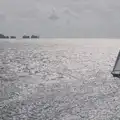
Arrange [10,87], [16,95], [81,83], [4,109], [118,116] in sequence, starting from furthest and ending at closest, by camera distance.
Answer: [81,83], [10,87], [16,95], [4,109], [118,116]

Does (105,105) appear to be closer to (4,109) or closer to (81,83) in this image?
(4,109)

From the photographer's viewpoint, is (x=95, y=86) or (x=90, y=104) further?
(x=95, y=86)

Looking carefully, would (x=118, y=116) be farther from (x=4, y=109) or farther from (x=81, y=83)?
(x=81, y=83)

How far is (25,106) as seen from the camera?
3606cm

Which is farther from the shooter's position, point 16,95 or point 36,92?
point 36,92

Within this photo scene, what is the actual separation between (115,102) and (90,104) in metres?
4.45

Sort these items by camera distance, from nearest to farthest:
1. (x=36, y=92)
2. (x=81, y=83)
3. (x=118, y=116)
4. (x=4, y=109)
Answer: (x=118, y=116) → (x=4, y=109) → (x=36, y=92) → (x=81, y=83)

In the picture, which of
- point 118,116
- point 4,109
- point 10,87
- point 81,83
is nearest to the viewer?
point 118,116

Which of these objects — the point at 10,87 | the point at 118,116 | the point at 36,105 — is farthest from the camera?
the point at 10,87

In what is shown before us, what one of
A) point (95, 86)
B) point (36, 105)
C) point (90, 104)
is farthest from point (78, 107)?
point (95, 86)

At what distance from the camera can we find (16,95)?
4259 centimetres

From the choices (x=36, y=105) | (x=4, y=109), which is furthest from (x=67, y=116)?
(x=4, y=109)

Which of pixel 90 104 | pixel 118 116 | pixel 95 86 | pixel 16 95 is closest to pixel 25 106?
pixel 16 95

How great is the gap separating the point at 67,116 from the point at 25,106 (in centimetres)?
727
